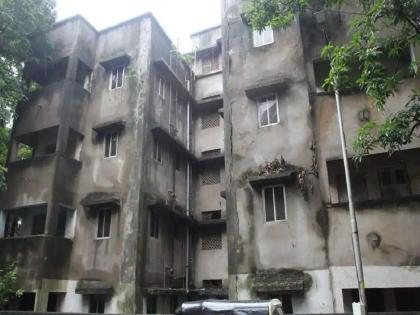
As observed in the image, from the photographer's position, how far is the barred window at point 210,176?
21.8 m

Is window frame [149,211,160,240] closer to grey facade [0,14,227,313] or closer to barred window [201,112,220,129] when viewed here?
grey facade [0,14,227,313]

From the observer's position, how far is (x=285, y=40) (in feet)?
48.5

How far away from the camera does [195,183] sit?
2206 centimetres

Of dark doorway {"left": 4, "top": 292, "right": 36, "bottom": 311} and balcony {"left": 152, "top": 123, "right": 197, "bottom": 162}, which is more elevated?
balcony {"left": 152, "top": 123, "right": 197, "bottom": 162}

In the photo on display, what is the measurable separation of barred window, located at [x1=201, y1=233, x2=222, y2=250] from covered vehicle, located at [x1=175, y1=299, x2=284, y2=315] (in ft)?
44.5

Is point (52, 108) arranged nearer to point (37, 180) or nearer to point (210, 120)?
point (37, 180)

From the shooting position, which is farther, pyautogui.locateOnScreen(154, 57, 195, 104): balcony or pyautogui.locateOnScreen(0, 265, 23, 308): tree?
pyautogui.locateOnScreen(154, 57, 195, 104): balcony

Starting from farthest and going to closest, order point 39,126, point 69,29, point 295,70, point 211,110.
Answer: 1. point 211,110
2. point 69,29
3. point 39,126
4. point 295,70

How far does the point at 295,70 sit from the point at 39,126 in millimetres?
12484

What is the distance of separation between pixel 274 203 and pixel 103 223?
805cm

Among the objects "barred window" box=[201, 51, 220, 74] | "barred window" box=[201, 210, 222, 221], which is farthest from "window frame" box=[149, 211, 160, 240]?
"barred window" box=[201, 51, 220, 74]

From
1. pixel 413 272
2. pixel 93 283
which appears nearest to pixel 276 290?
pixel 413 272

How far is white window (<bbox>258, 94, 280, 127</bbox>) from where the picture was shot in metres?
14.1

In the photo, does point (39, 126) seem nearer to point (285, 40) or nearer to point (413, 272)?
point (285, 40)
